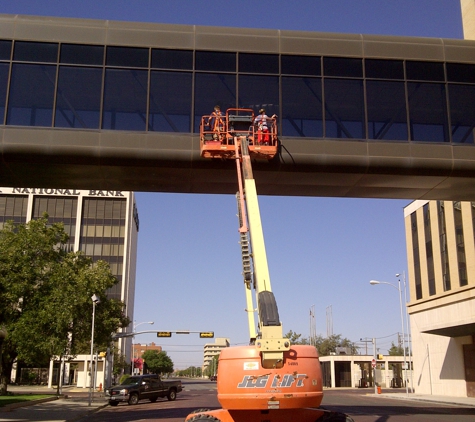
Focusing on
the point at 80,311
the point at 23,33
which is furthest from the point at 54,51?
the point at 80,311

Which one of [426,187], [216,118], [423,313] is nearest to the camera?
[216,118]

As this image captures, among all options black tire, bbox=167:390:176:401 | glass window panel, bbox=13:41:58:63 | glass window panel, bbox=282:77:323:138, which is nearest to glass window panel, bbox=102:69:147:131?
glass window panel, bbox=13:41:58:63

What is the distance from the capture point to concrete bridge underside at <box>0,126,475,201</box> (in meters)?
18.6

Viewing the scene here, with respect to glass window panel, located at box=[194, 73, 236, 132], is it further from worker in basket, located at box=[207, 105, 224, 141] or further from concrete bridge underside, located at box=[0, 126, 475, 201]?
concrete bridge underside, located at box=[0, 126, 475, 201]

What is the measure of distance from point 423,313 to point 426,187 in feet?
98.4

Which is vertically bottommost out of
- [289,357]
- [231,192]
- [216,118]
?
[289,357]

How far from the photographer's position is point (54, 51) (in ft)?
62.6

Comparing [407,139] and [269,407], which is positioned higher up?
[407,139]

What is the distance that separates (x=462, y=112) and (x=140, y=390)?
2798 centimetres

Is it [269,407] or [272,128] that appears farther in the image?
[272,128]

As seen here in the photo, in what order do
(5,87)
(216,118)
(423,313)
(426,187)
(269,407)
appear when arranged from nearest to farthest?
(269,407), (216,118), (5,87), (426,187), (423,313)

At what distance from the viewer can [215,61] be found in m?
19.4

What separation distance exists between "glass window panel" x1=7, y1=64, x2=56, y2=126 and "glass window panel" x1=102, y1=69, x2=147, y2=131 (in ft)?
6.02

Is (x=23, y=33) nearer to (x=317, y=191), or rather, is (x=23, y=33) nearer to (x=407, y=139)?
(x=317, y=191)
